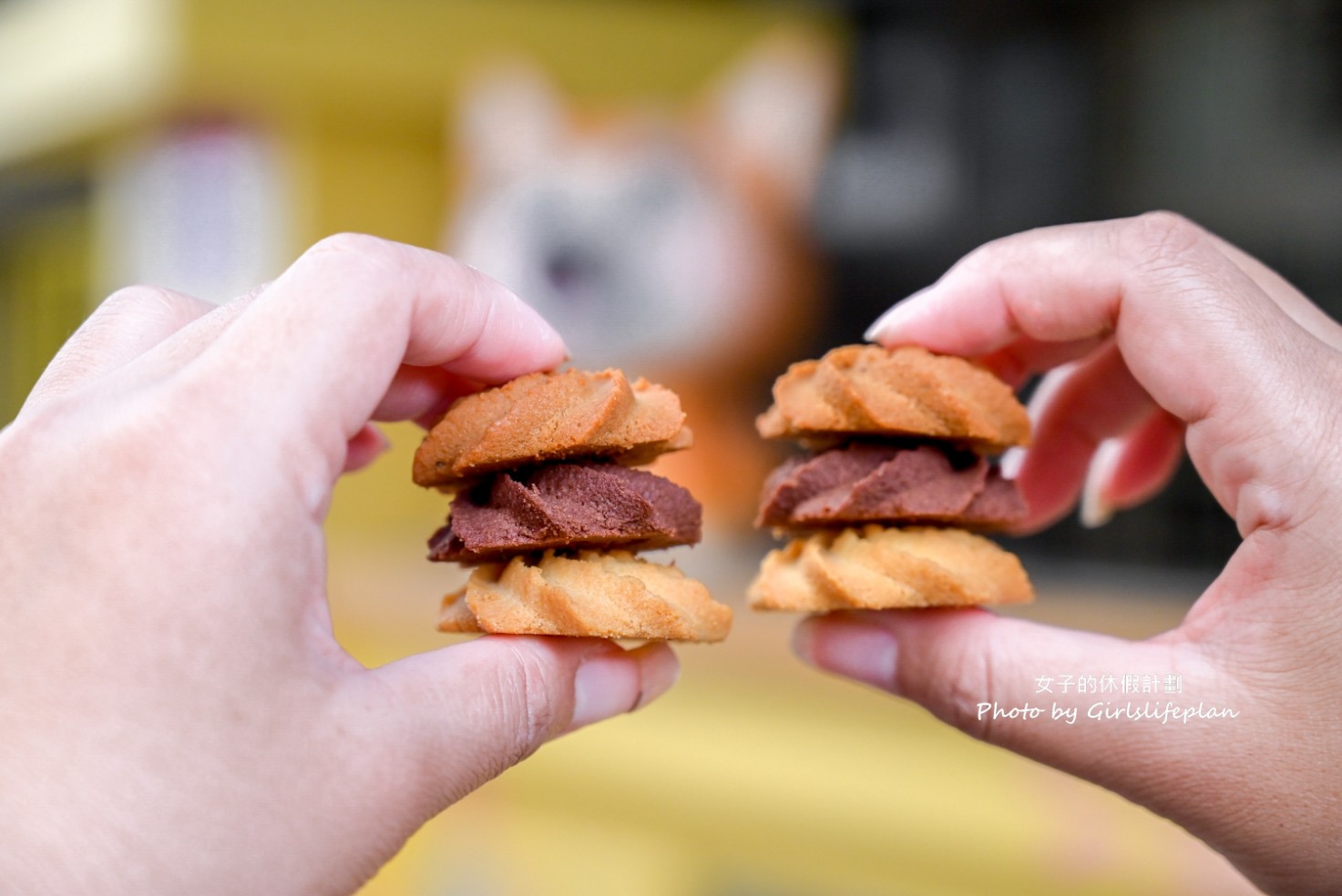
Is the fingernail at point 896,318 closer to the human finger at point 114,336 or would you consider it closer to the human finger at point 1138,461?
the human finger at point 1138,461

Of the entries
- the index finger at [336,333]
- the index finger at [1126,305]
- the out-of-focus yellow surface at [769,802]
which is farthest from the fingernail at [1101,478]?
the index finger at [336,333]

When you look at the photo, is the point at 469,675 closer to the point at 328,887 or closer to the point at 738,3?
the point at 328,887

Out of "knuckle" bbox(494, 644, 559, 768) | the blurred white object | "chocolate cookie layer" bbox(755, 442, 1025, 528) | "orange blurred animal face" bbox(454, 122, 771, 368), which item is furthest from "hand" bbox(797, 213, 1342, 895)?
the blurred white object

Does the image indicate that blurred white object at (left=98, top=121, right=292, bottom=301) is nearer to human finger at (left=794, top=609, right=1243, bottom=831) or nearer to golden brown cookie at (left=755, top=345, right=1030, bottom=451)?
golden brown cookie at (left=755, top=345, right=1030, bottom=451)

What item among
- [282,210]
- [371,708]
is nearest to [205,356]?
[371,708]

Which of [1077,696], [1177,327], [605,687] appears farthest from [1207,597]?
[605,687]

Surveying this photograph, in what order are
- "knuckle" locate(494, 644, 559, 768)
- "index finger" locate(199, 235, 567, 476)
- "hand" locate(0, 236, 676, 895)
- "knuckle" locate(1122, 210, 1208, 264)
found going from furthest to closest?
"knuckle" locate(1122, 210, 1208, 264) → "knuckle" locate(494, 644, 559, 768) → "index finger" locate(199, 235, 567, 476) → "hand" locate(0, 236, 676, 895)

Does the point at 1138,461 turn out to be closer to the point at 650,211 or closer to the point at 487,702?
the point at 487,702
